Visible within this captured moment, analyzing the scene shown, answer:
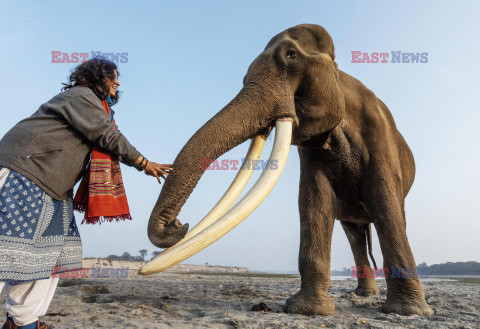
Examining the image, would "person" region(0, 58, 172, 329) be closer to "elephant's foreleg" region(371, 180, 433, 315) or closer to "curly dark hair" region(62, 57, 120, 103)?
"curly dark hair" region(62, 57, 120, 103)

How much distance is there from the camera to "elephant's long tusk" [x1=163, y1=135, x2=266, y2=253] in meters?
2.93

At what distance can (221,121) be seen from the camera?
10.5 ft

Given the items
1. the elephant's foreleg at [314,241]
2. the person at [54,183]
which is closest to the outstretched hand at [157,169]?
the person at [54,183]

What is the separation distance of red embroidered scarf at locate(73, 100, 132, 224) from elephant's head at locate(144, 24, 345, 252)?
407 mm

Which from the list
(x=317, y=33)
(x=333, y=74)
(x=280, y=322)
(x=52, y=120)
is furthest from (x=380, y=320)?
(x=52, y=120)

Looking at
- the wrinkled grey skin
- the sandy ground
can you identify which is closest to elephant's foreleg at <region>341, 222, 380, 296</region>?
the sandy ground

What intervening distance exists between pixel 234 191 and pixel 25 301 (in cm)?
178

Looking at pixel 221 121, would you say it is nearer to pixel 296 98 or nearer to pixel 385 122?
pixel 296 98

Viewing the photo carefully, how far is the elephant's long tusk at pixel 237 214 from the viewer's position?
2.45 meters

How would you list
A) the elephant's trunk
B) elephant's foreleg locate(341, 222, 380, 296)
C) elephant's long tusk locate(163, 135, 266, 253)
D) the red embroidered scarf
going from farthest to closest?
elephant's foreleg locate(341, 222, 380, 296) → elephant's long tusk locate(163, 135, 266, 253) → the red embroidered scarf → the elephant's trunk

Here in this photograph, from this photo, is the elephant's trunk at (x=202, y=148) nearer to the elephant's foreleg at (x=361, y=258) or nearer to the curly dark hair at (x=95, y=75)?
the curly dark hair at (x=95, y=75)

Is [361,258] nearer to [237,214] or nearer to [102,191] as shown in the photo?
[237,214]

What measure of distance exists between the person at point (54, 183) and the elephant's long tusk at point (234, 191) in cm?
50

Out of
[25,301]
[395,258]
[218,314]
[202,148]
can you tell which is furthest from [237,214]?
[395,258]
